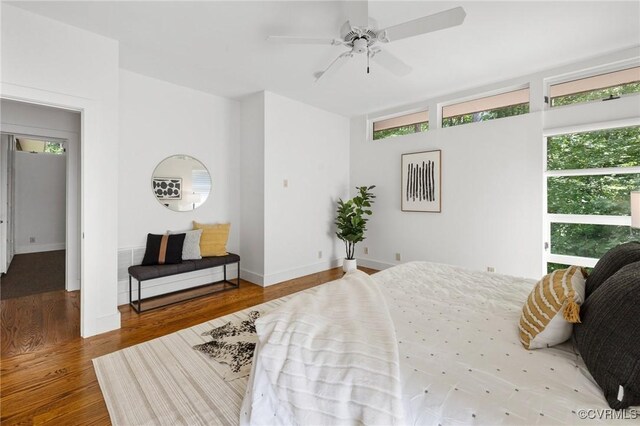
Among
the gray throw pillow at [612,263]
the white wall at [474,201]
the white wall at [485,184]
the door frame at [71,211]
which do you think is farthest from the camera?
the door frame at [71,211]

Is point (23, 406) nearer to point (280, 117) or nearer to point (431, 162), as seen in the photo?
point (280, 117)

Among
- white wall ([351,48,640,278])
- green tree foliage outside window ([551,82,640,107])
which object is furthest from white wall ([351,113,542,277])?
green tree foliage outside window ([551,82,640,107])

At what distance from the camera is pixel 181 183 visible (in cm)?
395

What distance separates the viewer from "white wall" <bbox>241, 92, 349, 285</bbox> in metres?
4.18

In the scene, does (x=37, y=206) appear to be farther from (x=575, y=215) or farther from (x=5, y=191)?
(x=575, y=215)

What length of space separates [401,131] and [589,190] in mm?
2640

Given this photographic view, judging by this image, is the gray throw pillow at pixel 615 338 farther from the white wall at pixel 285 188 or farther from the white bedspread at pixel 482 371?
the white wall at pixel 285 188

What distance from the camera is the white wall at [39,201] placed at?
6023mm

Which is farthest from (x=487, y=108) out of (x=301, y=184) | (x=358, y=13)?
(x=301, y=184)

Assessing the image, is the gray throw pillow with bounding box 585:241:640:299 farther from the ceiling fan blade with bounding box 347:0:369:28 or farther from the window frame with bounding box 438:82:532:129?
the window frame with bounding box 438:82:532:129

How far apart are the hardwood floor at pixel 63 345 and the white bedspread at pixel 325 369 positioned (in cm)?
112

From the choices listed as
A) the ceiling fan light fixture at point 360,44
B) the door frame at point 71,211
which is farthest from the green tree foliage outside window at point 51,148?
the ceiling fan light fixture at point 360,44

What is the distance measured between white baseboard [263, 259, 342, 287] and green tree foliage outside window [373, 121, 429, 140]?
8.17 feet

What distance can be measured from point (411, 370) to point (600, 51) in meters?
4.00
